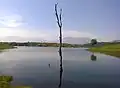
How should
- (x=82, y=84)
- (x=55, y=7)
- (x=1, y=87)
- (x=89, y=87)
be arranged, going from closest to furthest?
1. (x=1, y=87)
2. (x=89, y=87)
3. (x=82, y=84)
4. (x=55, y=7)

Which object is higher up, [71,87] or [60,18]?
[60,18]

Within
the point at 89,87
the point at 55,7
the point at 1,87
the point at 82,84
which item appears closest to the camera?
the point at 1,87

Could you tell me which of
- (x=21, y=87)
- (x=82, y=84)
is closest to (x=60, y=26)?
(x=82, y=84)

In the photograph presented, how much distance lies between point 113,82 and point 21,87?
585 inches

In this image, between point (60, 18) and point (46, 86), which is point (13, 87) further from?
point (60, 18)

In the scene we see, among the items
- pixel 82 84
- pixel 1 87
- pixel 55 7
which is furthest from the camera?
pixel 55 7

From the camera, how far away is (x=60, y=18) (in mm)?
45406

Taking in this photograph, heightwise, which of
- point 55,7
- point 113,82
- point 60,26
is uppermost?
point 55,7

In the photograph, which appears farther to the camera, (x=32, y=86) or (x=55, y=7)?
(x=55, y=7)

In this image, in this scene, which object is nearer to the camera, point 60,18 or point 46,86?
point 46,86

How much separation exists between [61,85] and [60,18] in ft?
58.6

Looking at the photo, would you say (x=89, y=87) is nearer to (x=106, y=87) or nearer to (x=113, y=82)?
(x=106, y=87)

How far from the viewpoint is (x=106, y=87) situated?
30.5m

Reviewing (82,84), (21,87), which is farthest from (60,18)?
(21,87)
